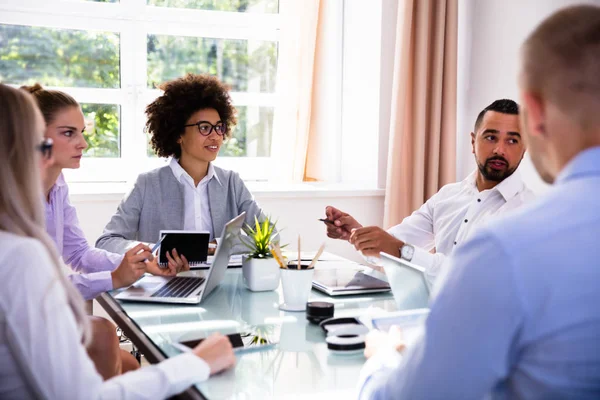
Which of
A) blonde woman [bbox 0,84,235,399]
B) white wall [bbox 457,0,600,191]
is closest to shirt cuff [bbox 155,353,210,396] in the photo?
blonde woman [bbox 0,84,235,399]

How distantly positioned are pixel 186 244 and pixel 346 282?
533 mm

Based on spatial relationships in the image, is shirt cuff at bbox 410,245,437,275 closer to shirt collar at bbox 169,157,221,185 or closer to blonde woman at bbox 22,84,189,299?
blonde woman at bbox 22,84,189,299

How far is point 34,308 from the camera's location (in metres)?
0.94

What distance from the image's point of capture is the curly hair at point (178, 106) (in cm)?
289

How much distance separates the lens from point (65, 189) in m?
2.28

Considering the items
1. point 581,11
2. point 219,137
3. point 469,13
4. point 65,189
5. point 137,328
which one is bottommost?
point 137,328

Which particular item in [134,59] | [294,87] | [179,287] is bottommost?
[179,287]

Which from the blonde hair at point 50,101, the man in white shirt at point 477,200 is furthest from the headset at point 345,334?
the blonde hair at point 50,101

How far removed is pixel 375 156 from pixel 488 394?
3.08m

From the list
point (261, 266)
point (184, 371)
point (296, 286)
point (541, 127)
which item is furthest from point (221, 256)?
point (541, 127)

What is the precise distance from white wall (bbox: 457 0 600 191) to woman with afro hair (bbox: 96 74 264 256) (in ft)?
4.75

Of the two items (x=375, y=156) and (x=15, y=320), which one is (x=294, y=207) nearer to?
(x=375, y=156)

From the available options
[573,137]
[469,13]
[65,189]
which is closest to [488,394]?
[573,137]

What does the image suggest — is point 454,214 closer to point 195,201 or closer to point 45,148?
point 195,201
